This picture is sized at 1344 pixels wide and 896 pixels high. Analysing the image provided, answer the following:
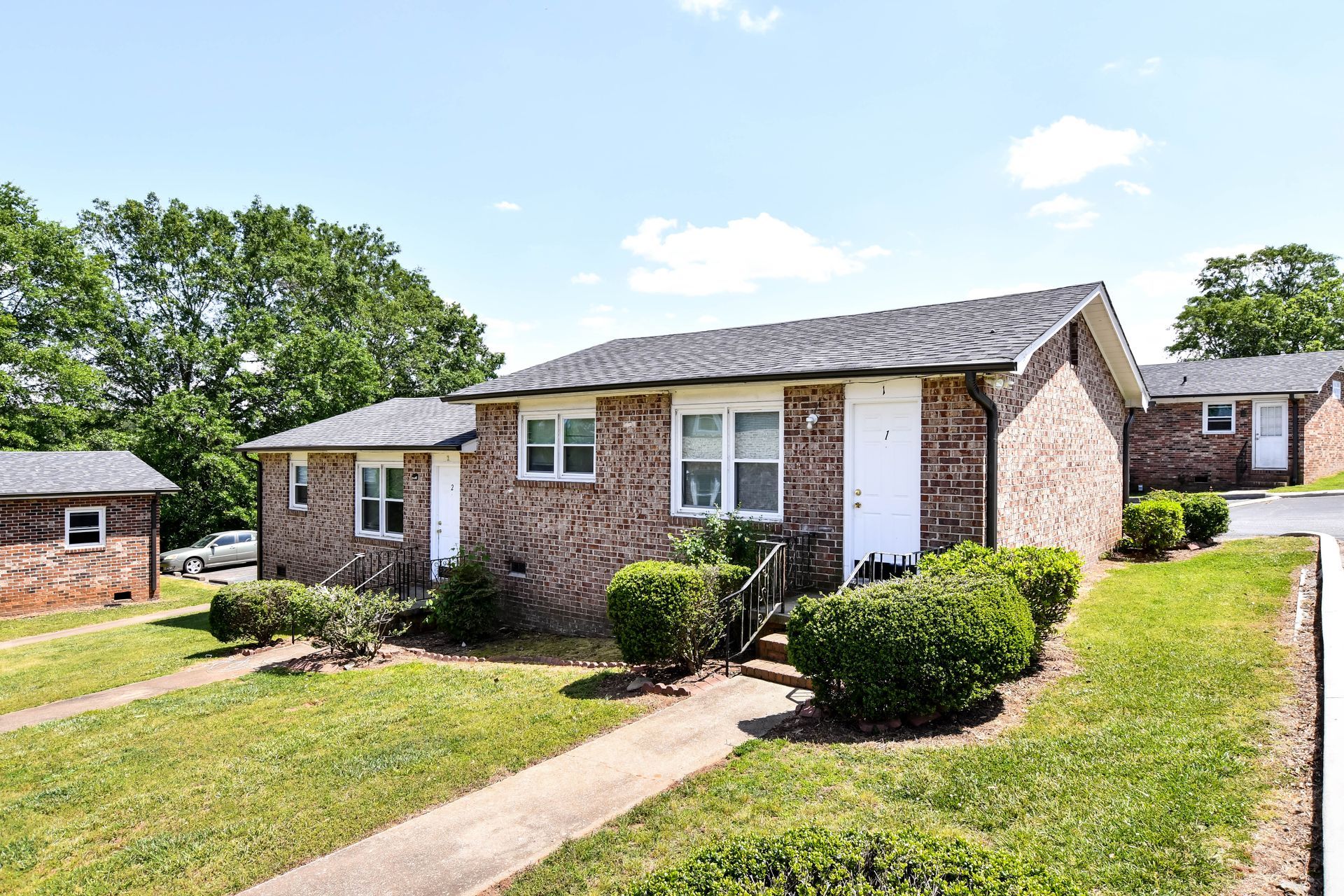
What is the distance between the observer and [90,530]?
19.6 metres

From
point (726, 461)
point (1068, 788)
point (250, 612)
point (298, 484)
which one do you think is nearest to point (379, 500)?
point (298, 484)

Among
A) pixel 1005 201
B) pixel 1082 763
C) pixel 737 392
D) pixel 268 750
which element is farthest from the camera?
pixel 1005 201

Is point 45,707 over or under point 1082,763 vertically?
under

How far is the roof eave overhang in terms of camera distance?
7941 millimetres

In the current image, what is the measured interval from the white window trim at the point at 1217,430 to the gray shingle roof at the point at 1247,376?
502 millimetres

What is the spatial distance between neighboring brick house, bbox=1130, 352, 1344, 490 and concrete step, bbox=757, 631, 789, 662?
21761mm

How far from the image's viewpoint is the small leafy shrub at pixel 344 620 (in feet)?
35.3

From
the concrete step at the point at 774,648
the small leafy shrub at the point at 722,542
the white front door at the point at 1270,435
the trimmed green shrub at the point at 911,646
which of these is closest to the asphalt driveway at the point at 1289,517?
the white front door at the point at 1270,435

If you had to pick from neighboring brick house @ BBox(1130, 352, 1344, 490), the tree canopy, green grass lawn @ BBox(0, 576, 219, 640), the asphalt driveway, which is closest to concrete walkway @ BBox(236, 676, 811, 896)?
the asphalt driveway

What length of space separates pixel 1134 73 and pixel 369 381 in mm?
30234

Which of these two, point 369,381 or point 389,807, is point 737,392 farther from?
point 369,381

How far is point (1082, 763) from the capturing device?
185 inches

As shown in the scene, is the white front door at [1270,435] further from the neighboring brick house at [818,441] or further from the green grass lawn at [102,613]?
the green grass lawn at [102,613]

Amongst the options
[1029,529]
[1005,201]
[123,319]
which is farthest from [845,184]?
[123,319]
